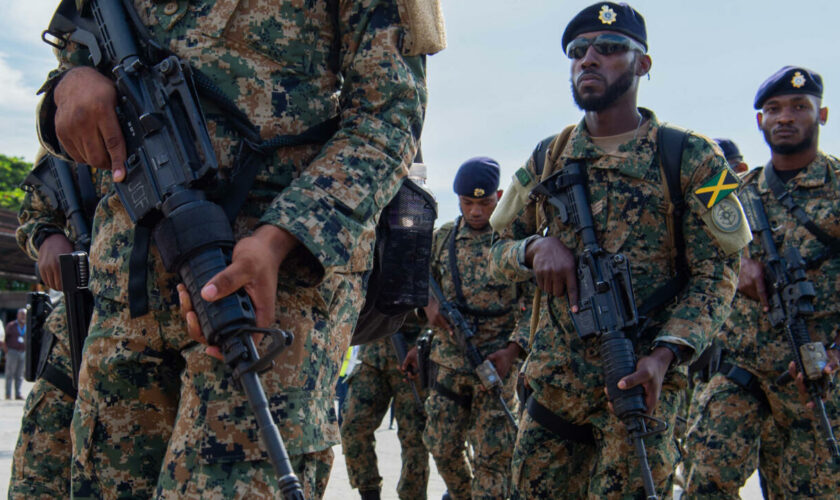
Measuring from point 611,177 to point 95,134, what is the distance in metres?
2.17

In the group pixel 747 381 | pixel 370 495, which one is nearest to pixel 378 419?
pixel 370 495

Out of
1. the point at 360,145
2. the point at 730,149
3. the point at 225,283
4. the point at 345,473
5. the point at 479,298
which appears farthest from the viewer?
the point at 730,149

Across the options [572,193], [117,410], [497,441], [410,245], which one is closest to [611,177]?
[572,193]

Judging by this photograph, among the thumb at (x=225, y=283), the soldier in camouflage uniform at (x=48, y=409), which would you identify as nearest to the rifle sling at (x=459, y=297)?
the soldier in camouflage uniform at (x=48, y=409)

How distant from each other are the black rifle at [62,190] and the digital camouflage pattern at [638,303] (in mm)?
1865

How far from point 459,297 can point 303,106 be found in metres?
4.44

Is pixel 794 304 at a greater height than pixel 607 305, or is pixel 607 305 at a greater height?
pixel 794 304

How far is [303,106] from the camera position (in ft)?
7.21

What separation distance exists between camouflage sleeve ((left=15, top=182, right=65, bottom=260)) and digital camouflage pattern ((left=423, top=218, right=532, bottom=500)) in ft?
10.6

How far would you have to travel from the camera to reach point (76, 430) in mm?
2150

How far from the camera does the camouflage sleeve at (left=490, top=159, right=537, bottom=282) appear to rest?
12.4 ft

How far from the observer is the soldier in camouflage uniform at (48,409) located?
315 cm

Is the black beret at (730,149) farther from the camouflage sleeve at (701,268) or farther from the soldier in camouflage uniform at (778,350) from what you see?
the camouflage sleeve at (701,268)

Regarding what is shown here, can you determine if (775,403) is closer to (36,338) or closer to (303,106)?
(303,106)
